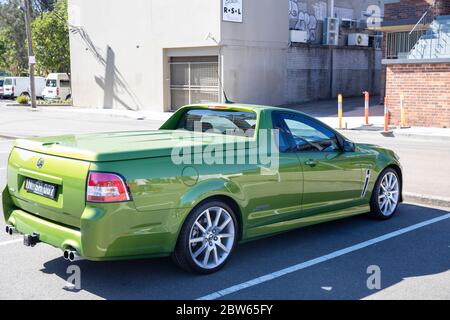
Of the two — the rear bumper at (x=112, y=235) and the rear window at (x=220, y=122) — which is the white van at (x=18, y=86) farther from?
the rear bumper at (x=112, y=235)

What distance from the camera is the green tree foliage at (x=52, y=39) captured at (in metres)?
38.9

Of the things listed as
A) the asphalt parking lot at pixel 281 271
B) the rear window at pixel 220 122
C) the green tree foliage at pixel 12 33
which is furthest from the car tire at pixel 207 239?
the green tree foliage at pixel 12 33

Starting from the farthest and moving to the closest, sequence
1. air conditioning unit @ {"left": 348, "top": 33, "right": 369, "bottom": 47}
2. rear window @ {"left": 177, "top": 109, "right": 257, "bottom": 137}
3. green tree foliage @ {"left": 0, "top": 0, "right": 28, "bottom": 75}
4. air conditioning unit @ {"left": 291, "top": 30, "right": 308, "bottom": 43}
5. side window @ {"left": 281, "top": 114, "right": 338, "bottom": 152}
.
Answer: green tree foliage @ {"left": 0, "top": 0, "right": 28, "bottom": 75} < air conditioning unit @ {"left": 348, "top": 33, "right": 369, "bottom": 47} < air conditioning unit @ {"left": 291, "top": 30, "right": 308, "bottom": 43} < side window @ {"left": 281, "top": 114, "right": 338, "bottom": 152} < rear window @ {"left": 177, "top": 109, "right": 257, "bottom": 137}

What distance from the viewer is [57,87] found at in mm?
39781

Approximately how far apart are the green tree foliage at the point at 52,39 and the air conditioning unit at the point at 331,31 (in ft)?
61.4

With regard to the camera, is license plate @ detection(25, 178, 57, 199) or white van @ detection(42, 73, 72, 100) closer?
license plate @ detection(25, 178, 57, 199)

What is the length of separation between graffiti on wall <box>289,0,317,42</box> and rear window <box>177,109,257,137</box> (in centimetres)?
2392

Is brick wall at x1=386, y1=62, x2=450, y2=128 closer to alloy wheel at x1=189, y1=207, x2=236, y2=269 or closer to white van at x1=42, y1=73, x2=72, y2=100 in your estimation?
alloy wheel at x1=189, y1=207, x2=236, y2=269

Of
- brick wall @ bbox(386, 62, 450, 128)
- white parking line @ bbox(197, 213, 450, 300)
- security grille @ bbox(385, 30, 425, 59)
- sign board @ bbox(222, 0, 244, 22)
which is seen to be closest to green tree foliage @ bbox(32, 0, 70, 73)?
sign board @ bbox(222, 0, 244, 22)

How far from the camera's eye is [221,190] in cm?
503

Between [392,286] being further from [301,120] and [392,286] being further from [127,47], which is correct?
[127,47]

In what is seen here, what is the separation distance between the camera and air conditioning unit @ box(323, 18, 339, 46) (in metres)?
30.6

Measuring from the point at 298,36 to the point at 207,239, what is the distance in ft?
82.4

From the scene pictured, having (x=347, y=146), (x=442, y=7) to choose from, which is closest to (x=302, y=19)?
(x=442, y=7)
